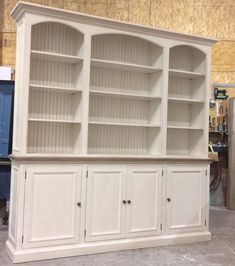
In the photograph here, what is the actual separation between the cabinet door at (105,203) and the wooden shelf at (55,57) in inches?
43.2

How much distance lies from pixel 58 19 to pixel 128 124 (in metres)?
1.28

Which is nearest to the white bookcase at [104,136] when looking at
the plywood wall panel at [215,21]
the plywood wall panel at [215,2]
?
the plywood wall panel at [215,21]

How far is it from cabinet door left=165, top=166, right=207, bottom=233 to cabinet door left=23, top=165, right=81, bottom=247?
1078 millimetres

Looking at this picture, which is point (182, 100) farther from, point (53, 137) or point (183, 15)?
point (183, 15)

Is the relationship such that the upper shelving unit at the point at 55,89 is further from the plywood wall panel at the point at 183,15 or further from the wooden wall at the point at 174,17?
the plywood wall panel at the point at 183,15

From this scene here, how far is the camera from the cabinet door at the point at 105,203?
3.69 metres

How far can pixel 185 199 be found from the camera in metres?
4.18

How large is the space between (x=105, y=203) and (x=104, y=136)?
0.76m

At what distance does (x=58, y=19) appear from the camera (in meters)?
3.54

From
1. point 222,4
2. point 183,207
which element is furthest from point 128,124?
point 222,4

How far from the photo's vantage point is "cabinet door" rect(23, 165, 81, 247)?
341 cm

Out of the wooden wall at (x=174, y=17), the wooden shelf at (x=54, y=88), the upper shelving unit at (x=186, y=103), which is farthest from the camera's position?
the wooden wall at (x=174, y=17)

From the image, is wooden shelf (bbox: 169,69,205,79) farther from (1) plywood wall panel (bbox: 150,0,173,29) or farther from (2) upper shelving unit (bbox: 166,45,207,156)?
(1) plywood wall panel (bbox: 150,0,173,29)

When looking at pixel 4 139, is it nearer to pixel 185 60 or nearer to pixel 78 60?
pixel 78 60
